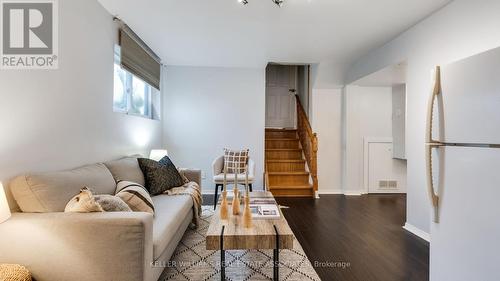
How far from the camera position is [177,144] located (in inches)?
196

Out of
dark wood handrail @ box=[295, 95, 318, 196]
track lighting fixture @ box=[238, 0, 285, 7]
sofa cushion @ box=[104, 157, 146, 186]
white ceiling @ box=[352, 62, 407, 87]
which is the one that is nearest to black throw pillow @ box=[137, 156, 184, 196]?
sofa cushion @ box=[104, 157, 146, 186]

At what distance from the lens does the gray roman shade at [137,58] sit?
3.12 metres

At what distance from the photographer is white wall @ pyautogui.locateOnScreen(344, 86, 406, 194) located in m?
5.05

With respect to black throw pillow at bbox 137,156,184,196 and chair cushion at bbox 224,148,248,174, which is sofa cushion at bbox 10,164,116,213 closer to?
black throw pillow at bbox 137,156,184,196

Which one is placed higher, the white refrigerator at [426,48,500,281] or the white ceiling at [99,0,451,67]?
the white ceiling at [99,0,451,67]

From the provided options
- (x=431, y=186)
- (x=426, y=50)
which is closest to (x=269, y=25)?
(x=426, y=50)

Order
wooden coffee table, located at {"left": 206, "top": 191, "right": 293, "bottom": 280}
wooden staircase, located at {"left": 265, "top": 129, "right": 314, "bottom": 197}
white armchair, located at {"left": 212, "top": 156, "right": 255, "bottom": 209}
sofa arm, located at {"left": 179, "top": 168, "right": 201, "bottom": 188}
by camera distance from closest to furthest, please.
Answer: wooden coffee table, located at {"left": 206, "top": 191, "right": 293, "bottom": 280}, sofa arm, located at {"left": 179, "top": 168, "right": 201, "bottom": 188}, white armchair, located at {"left": 212, "top": 156, "right": 255, "bottom": 209}, wooden staircase, located at {"left": 265, "top": 129, "right": 314, "bottom": 197}

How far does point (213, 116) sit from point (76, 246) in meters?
3.73

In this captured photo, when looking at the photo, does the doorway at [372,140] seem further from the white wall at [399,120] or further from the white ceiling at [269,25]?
the white ceiling at [269,25]

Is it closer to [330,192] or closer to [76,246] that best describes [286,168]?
[330,192]

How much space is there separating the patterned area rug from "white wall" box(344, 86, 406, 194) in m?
2.90

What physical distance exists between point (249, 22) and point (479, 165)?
2537mm

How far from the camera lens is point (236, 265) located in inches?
88.0

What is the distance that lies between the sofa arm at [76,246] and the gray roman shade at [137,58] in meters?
2.14
